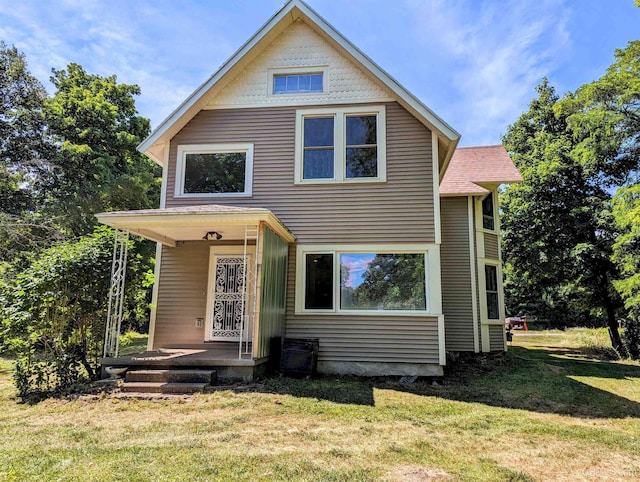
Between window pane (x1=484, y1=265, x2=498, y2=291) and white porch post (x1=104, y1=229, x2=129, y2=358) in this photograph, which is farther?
window pane (x1=484, y1=265, x2=498, y2=291)

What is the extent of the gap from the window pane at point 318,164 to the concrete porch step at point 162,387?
466 cm

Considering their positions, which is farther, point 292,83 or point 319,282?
point 292,83

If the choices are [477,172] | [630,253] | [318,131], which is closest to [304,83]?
[318,131]

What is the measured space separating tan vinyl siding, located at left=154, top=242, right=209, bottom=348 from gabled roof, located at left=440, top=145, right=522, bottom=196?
6.71 m

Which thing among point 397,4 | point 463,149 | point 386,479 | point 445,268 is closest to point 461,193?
point 445,268

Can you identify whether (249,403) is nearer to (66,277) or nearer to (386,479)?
(386,479)

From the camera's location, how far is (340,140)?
335 inches

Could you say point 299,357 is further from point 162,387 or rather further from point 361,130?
point 361,130

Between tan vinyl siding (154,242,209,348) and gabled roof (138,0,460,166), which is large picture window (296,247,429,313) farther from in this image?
gabled roof (138,0,460,166)

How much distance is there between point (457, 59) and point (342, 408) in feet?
32.4

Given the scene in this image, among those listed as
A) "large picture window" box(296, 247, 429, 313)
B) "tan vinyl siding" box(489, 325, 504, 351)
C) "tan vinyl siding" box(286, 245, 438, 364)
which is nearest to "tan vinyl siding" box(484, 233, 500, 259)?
"tan vinyl siding" box(489, 325, 504, 351)

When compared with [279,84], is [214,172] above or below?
below

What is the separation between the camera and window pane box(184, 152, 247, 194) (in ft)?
28.4

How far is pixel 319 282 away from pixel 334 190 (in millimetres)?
1956
